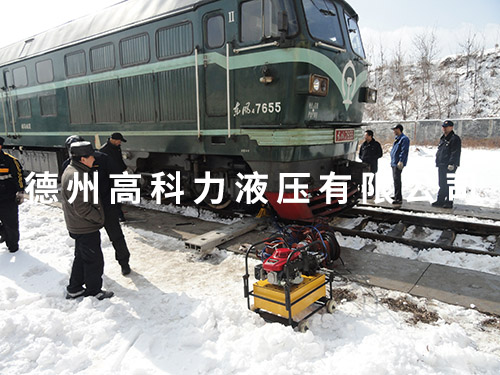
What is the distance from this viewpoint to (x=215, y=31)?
19.7ft

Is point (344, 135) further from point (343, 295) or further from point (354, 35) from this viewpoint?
point (343, 295)

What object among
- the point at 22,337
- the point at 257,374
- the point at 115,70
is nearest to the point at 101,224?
the point at 22,337

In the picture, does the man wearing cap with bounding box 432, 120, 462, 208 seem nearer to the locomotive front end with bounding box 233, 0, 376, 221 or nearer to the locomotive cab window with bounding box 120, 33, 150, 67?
the locomotive front end with bounding box 233, 0, 376, 221

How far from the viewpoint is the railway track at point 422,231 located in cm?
565

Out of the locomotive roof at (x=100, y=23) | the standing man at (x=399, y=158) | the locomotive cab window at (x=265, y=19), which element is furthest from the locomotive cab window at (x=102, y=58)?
the standing man at (x=399, y=158)

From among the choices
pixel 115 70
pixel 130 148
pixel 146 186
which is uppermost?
pixel 115 70

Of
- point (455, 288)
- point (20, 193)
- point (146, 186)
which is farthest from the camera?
point (146, 186)

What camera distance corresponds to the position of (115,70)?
781cm

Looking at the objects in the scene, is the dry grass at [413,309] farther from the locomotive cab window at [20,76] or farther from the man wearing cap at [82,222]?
the locomotive cab window at [20,76]

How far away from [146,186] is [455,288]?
20.6 ft

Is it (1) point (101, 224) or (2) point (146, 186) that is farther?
(2) point (146, 186)

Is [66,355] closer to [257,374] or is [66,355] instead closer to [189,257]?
[257,374]

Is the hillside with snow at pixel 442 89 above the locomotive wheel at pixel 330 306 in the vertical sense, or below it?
above

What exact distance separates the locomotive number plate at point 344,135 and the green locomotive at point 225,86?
34mm
